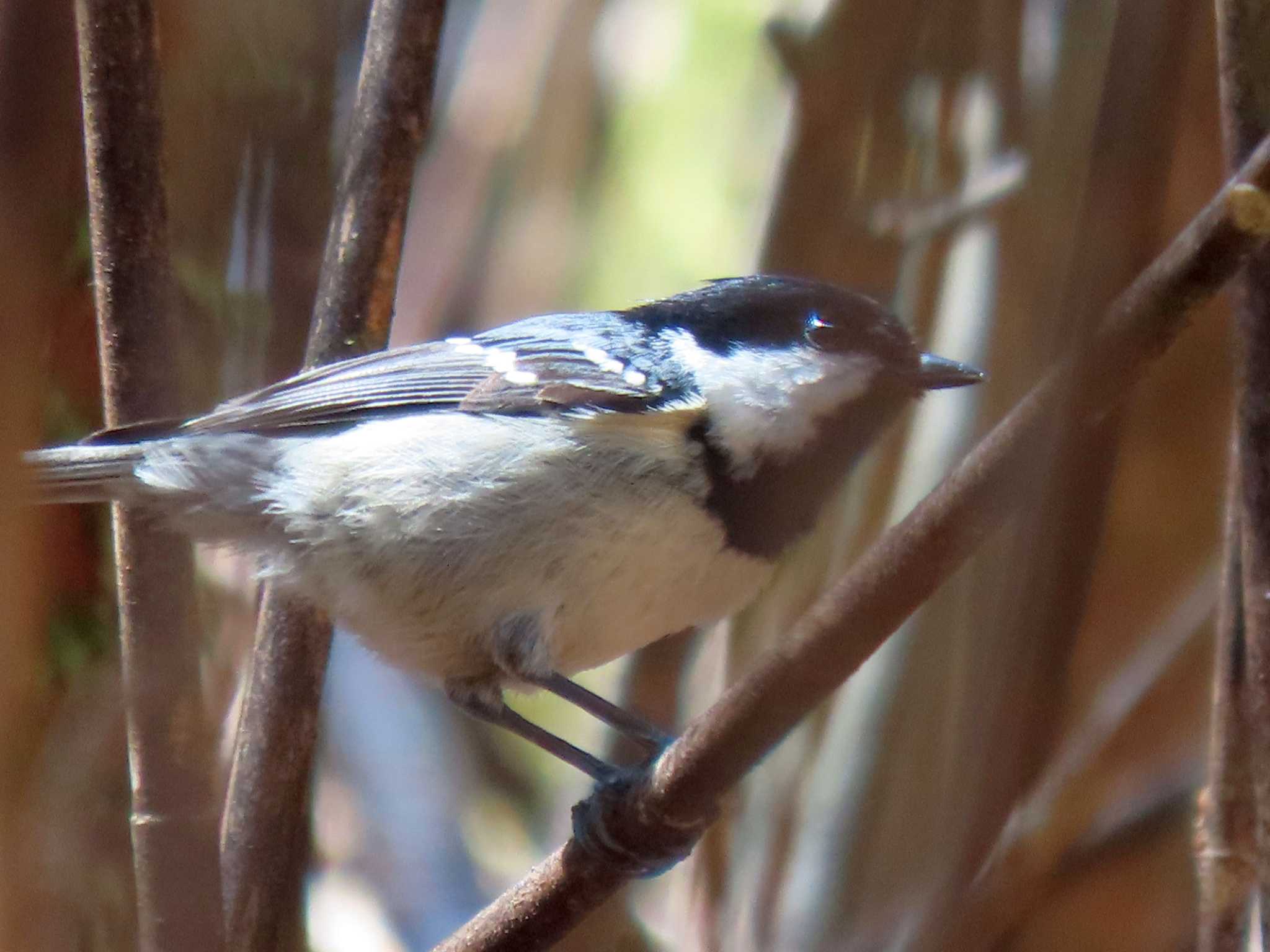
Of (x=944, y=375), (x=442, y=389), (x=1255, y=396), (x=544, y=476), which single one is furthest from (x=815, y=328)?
(x=1255, y=396)

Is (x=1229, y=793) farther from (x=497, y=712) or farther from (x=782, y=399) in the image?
(x=497, y=712)

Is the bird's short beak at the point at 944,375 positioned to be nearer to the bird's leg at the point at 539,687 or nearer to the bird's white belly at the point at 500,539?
the bird's white belly at the point at 500,539

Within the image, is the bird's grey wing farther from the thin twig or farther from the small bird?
the thin twig

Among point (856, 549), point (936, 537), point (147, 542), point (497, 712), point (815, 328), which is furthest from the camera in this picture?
point (856, 549)

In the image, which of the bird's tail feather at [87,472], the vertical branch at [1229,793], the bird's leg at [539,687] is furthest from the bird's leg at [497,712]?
the vertical branch at [1229,793]

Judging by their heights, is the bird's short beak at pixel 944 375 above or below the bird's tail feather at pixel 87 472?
above

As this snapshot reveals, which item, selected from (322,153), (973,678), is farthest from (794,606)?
(973,678)
